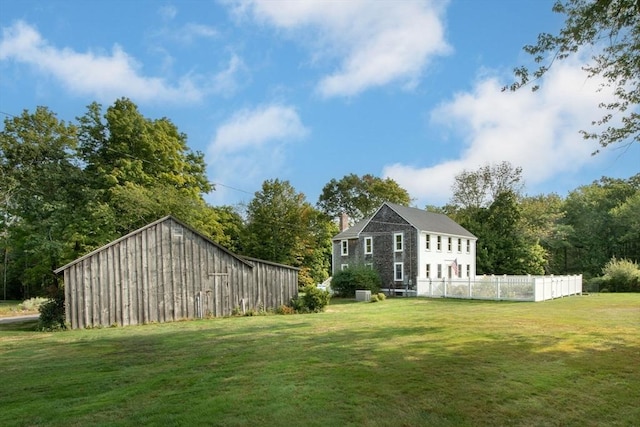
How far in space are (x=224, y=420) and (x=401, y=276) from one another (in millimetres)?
31394

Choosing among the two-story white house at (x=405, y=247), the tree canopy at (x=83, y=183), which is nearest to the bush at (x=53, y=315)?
the tree canopy at (x=83, y=183)

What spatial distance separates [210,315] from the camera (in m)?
19.7

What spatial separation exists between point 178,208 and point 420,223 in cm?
1916

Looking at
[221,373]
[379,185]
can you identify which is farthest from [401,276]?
[221,373]

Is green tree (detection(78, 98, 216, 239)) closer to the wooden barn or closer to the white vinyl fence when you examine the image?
the wooden barn

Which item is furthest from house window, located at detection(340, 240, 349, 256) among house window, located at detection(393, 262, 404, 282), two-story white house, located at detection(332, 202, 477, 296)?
house window, located at detection(393, 262, 404, 282)

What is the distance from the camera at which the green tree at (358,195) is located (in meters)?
56.3

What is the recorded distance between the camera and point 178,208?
3125 centimetres

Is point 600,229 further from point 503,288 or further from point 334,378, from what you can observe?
point 334,378

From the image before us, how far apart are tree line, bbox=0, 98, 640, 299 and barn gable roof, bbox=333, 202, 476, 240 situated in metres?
5.90

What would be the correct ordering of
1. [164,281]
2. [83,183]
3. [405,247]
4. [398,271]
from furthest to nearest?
[398,271]
[405,247]
[83,183]
[164,281]

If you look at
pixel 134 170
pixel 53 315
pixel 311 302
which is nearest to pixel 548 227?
pixel 311 302

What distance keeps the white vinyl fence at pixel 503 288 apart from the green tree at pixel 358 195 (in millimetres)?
26495

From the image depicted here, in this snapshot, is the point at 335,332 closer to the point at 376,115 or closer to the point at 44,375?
the point at 44,375
